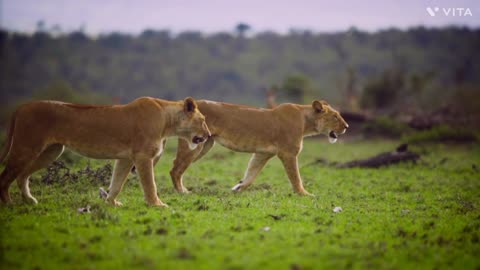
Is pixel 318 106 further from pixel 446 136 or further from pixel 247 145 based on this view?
pixel 446 136

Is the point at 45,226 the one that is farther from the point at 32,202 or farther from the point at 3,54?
the point at 3,54

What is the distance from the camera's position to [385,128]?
89.5 feet

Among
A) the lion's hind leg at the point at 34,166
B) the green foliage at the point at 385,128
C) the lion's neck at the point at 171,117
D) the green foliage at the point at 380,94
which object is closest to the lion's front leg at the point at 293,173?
the lion's neck at the point at 171,117

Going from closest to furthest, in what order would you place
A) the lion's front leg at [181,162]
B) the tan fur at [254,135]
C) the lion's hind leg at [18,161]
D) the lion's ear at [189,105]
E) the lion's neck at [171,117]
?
the lion's hind leg at [18,161], the lion's neck at [171,117], the lion's ear at [189,105], the tan fur at [254,135], the lion's front leg at [181,162]

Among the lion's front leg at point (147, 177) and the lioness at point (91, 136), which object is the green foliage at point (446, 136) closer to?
the lioness at point (91, 136)

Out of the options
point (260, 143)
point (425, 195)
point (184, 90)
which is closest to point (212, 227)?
point (260, 143)

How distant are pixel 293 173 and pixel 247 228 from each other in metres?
3.78

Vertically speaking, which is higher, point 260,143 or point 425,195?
point 260,143

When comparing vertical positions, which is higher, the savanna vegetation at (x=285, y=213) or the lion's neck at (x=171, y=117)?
the lion's neck at (x=171, y=117)

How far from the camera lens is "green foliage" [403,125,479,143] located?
23.8 m

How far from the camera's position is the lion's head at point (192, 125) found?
9.93 m

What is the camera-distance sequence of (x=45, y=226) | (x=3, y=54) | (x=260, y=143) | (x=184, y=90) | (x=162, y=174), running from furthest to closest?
A: (x=184, y=90) → (x=3, y=54) → (x=162, y=174) → (x=260, y=143) → (x=45, y=226)

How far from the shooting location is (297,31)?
90250mm

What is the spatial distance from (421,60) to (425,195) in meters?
61.1
